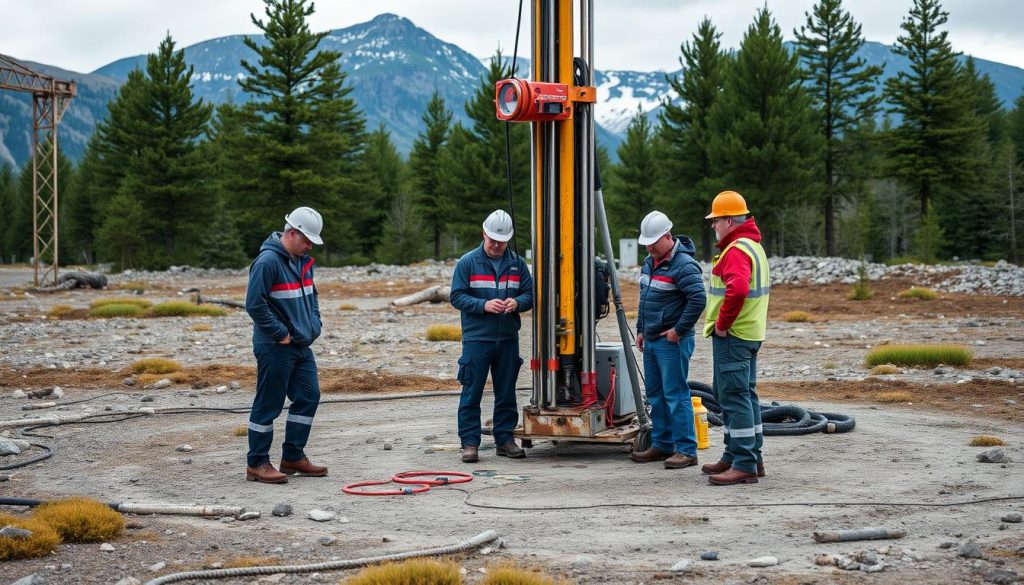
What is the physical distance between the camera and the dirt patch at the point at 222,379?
53.2ft

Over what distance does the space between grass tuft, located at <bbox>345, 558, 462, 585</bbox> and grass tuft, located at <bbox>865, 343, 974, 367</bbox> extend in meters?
12.8

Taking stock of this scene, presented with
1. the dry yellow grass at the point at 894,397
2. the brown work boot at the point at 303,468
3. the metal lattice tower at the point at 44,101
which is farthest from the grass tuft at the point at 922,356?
the metal lattice tower at the point at 44,101

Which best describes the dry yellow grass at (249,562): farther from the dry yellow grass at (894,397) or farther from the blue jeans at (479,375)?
the dry yellow grass at (894,397)

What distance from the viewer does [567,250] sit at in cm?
1016

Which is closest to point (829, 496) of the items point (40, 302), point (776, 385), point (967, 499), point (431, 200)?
point (967, 499)

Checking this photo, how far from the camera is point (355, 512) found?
27.1 feet

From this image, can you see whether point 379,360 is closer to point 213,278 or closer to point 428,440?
point 428,440

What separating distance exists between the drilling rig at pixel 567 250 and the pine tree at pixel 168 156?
5187 centimetres

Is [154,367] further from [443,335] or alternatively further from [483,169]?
[483,169]

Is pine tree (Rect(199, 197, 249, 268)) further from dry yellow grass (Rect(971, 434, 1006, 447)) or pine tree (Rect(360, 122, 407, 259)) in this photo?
dry yellow grass (Rect(971, 434, 1006, 447))

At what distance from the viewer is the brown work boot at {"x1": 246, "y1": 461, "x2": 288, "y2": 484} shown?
9.44 meters

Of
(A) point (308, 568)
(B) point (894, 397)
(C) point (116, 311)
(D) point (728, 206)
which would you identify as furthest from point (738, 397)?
(C) point (116, 311)

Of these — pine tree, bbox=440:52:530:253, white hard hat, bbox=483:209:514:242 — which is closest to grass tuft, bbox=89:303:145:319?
white hard hat, bbox=483:209:514:242

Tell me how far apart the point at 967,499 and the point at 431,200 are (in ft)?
210
